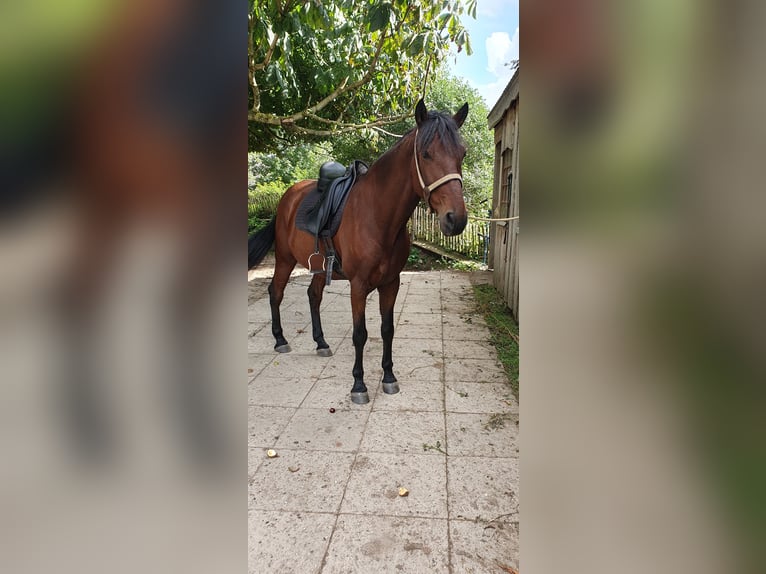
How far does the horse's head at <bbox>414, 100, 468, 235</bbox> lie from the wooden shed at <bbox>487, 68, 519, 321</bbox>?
8.17 feet

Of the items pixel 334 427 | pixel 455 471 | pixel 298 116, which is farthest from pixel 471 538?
pixel 298 116

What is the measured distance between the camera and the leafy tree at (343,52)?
3320 millimetres

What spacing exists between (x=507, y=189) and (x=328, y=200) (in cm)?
331

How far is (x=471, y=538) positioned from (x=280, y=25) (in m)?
3.98

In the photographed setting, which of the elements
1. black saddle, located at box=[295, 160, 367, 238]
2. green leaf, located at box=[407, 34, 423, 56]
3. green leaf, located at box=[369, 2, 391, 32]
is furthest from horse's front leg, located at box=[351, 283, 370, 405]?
green leaf, located at box=[407, 34, 423, 56]

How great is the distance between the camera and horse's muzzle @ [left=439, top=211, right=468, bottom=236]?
2.57 m

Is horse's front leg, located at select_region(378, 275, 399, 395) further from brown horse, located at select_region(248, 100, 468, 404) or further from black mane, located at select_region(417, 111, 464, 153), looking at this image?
black mane, located at select_region(417, 111, 464, 153)

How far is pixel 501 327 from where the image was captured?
5.01 metres

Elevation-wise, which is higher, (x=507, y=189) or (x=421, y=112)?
(x=421, y=112)

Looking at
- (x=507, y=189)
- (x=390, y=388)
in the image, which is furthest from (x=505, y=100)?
(x=390, y=388)

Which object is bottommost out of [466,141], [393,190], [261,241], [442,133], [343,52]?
[261,241]

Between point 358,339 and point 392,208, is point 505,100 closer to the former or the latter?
point 392,208

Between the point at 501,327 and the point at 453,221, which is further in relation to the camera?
the point at 501,327
